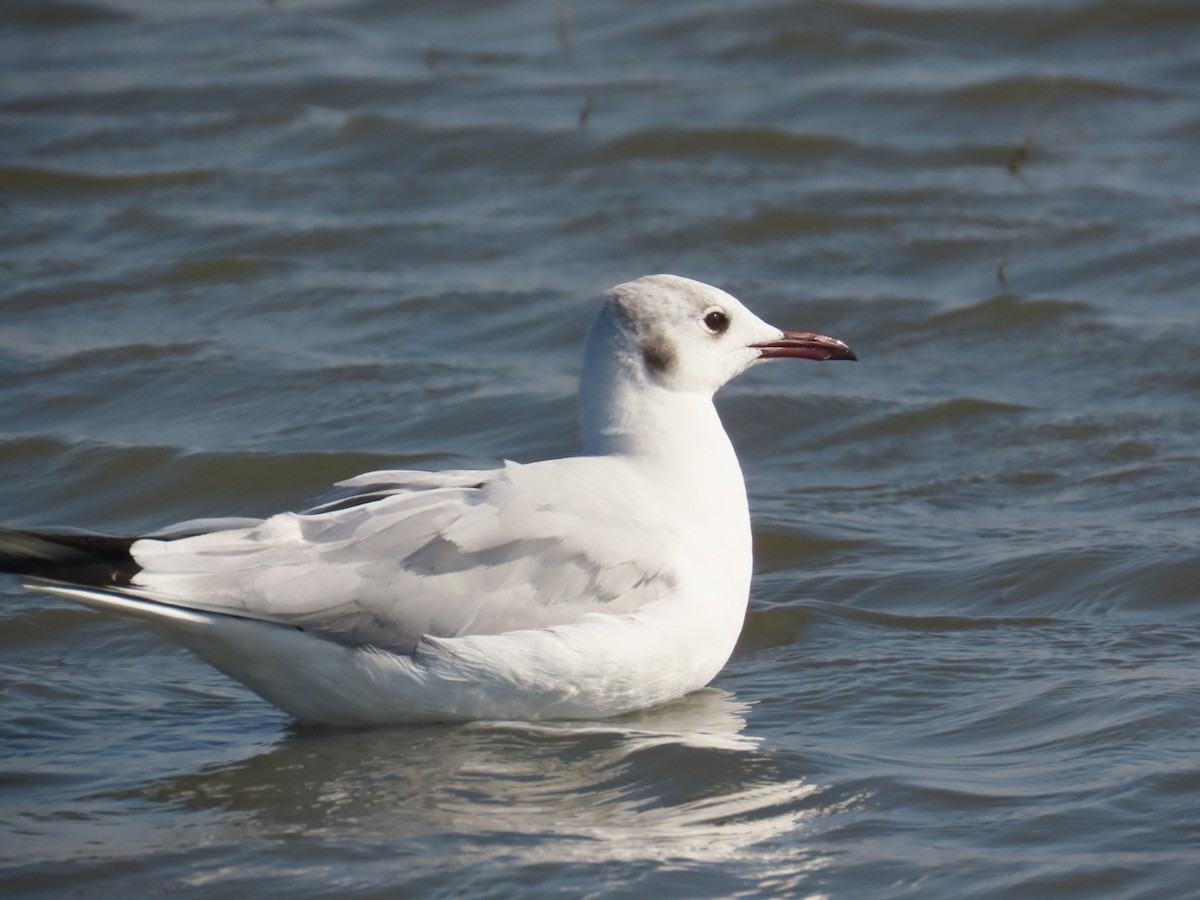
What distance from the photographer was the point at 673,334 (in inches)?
213

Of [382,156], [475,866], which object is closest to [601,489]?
[475,866]

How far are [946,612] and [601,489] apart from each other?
1.51 metres

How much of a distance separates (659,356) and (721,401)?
9.58ft

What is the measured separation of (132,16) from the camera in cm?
1536

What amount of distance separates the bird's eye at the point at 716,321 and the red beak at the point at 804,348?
16 cm

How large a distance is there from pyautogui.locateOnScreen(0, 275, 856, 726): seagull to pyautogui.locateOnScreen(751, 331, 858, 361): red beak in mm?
557

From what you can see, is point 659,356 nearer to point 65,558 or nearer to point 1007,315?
point 65,558

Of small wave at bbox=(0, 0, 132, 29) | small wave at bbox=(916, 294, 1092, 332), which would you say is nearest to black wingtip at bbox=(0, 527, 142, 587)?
small wave at bbox=(916, 294, 1092, 332)

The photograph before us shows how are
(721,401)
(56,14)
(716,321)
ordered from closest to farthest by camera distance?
(716,321) < (721,401) < (56,14)

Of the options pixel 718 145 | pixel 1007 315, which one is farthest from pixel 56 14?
pixel 1007 315

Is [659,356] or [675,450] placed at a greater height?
[659,356]

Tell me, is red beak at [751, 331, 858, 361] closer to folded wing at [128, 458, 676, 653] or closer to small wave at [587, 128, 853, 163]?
folded wing at [128, 458, 676, 653]

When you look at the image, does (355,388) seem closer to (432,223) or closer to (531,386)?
(531,386)

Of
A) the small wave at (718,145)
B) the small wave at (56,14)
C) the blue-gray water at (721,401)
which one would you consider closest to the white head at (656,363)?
the blue-gray water at (721,401)
